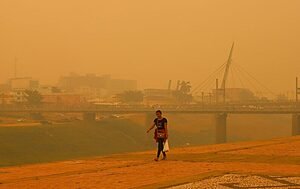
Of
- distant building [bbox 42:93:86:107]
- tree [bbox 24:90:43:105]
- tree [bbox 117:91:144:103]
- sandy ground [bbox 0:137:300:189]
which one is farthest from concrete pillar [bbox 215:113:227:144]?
tree [bbox 117:91:144:103]

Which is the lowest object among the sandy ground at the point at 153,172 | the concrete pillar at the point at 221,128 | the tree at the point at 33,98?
the concrete pillar at the point at 221,128

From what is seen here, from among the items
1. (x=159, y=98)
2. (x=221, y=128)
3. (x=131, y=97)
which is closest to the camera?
(x=221, y=128)

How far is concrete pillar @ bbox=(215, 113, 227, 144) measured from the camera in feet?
301

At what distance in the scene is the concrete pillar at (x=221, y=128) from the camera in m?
91.9

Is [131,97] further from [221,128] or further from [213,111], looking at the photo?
[221,128]

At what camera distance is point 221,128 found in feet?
305

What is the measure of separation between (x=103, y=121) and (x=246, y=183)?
95751 millimetres

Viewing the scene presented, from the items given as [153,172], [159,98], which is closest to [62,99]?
[159,98]

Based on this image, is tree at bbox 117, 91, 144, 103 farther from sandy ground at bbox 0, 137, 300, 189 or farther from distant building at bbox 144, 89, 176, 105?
sandy ground at bbox 0, 137, 300, 189

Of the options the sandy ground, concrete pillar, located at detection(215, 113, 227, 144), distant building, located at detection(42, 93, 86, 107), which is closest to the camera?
the sandy ground

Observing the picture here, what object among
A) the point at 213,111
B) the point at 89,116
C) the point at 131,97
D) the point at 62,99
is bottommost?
the point at 89,116

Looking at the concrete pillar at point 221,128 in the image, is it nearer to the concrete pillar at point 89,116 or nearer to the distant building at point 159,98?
the concrete pillar at point 89,116

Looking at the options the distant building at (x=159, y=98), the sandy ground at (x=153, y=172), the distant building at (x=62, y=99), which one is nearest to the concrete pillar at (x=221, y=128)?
the distant building at (x=62, y=99)

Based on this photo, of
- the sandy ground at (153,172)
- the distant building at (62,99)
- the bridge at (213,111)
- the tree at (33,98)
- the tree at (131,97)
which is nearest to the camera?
the sandy ground at (153,172)
